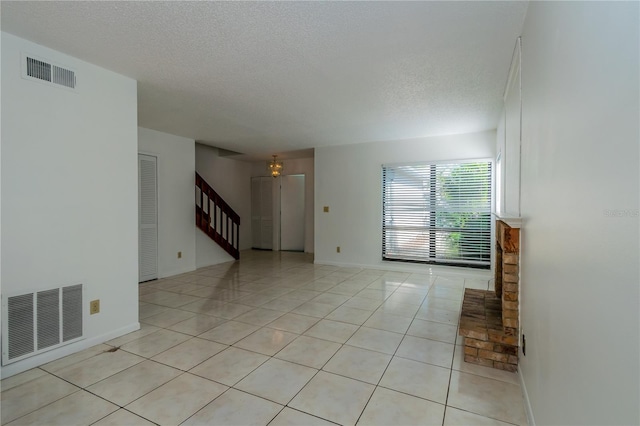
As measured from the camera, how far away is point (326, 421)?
1.74 m

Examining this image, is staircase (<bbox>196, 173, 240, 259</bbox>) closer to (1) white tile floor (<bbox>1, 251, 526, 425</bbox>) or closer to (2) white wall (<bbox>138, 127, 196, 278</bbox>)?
(2) white wall (<bbox>138, 127, 196, 278</bbox>)

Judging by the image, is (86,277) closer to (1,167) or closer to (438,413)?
(1,167)

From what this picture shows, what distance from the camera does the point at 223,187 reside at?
7.72 meters

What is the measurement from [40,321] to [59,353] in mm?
325

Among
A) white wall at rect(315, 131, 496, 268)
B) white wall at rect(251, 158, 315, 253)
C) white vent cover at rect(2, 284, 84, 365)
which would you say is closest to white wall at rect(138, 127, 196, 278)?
white wall at rect(315, 131, 496, 268)

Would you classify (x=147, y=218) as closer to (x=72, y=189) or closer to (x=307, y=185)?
(x=72, y=189)

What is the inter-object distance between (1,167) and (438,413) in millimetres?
3392

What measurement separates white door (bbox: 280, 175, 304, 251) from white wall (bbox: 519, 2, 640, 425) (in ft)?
22.7

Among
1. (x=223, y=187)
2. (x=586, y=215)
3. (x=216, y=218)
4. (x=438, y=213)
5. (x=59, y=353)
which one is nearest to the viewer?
(x=586, y=215)

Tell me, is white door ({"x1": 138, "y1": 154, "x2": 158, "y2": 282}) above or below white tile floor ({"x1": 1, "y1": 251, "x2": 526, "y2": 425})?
above

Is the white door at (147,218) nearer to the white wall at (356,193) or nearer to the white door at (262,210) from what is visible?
the white wall at (356,193)

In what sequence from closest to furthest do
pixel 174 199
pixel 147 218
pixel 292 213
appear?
pixel 147 218
pixel 174 199
pixel 292 213

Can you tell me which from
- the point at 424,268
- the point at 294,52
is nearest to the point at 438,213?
the point at 424,268

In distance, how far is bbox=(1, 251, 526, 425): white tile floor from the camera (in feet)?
5.95
